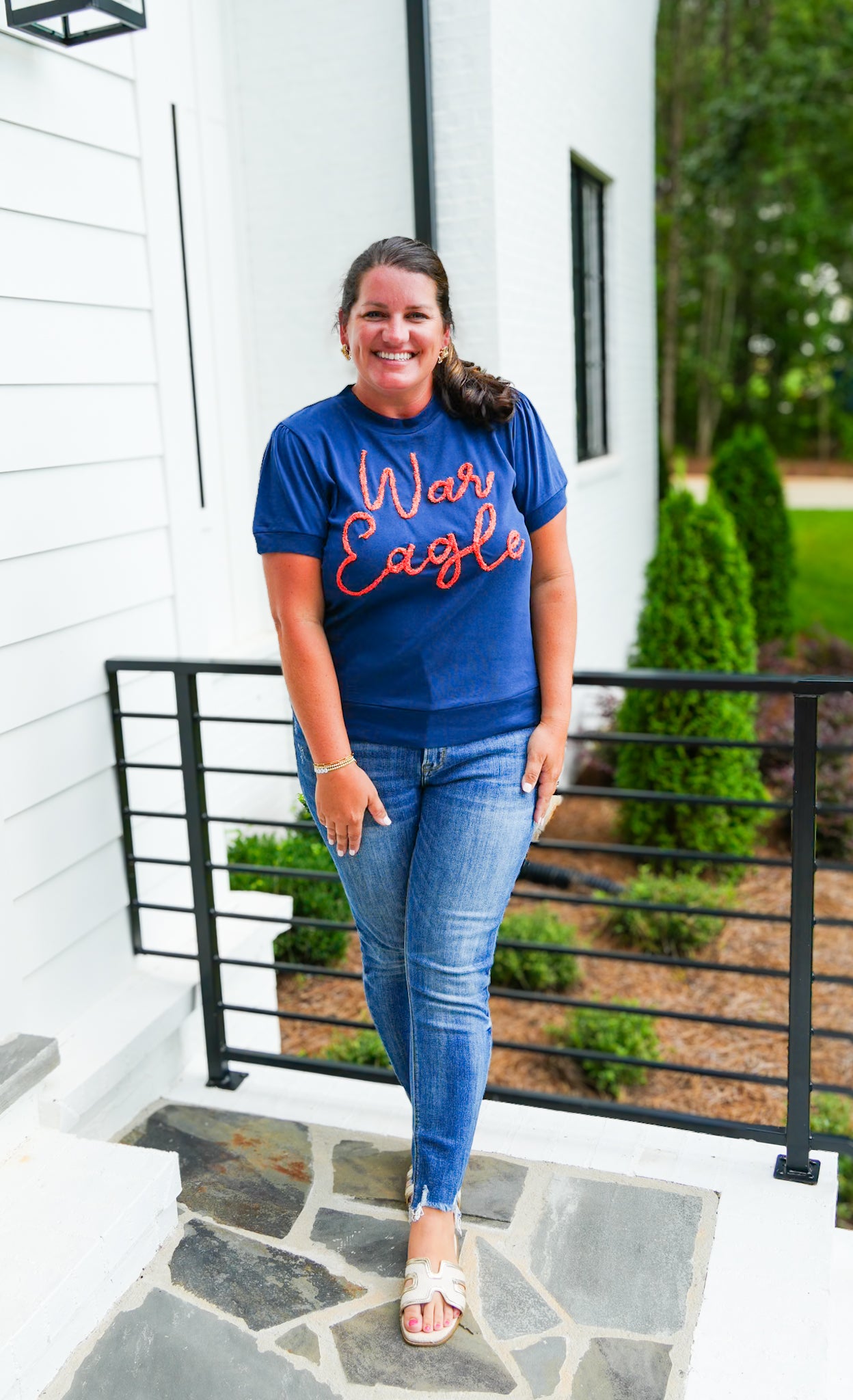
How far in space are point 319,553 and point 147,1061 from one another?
136cm

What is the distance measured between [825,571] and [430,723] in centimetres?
991

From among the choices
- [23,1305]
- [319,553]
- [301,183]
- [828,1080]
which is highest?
[301,183]

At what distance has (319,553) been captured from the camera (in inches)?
70.6

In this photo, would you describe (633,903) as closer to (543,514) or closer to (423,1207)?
(423,1207)

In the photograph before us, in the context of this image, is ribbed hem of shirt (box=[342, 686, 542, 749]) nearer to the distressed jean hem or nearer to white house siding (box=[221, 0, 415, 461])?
the distressed jean hem

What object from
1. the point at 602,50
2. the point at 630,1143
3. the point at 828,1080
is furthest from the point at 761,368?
the point at 630,1143

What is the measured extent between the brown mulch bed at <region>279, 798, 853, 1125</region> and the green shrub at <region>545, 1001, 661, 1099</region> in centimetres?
5

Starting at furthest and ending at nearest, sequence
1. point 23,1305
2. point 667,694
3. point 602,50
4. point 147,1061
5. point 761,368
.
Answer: point 761,368 → point 602,50 → point 667,694 → point 147,1061 → point 23,1305

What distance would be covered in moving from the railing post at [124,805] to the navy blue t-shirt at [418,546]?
85 centimetres

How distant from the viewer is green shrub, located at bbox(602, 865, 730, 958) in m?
4.37

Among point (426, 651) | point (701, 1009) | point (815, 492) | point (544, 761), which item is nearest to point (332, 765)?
point (426, 651)

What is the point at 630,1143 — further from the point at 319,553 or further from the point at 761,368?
the point at 761,368

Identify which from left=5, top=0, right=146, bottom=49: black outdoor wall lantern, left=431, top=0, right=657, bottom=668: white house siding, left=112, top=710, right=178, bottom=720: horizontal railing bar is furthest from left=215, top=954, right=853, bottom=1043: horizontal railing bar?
left=431, top=0, right=657, bottom=668: white house siding

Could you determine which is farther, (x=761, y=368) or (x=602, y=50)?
(x=761, y=368)
